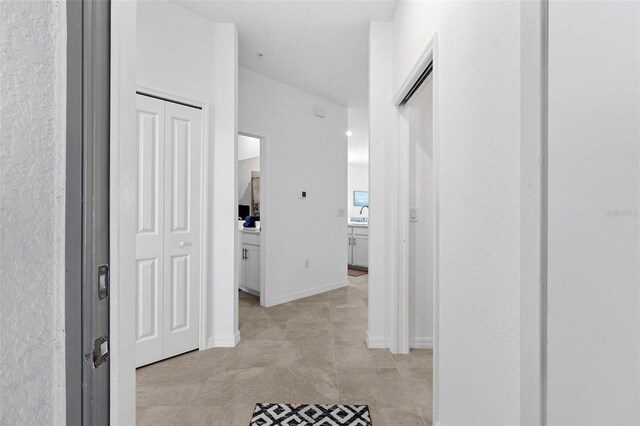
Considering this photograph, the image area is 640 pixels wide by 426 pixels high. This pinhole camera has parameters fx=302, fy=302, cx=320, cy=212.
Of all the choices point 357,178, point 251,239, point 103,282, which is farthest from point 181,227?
point 357,178

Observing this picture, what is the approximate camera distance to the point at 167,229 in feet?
7.70

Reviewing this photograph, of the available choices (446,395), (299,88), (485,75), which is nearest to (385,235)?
(446,395)

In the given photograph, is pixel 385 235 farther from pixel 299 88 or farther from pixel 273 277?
pixel 299 88

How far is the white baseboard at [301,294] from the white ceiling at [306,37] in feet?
8.89

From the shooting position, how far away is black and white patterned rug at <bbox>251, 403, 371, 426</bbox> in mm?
1646

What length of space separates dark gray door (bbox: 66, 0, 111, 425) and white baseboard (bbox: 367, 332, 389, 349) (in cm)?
228

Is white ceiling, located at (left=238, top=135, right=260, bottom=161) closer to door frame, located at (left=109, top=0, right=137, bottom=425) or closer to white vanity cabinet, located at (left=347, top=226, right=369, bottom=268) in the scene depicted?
white vanity cabinet, located at (left=347, top=226, right=369, bottom=268)

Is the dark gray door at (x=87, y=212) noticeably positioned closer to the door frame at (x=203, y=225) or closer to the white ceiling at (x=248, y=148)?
the door frame at (x=203, y=225)

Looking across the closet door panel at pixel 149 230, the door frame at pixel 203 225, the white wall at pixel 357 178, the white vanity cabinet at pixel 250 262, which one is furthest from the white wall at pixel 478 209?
the white wall at pixel 357 178

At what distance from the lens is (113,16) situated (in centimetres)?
56

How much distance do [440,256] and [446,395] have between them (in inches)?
25.5

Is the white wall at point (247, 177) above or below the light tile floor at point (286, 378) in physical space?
above

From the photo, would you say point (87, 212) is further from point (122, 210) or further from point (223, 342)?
point (223, 342)

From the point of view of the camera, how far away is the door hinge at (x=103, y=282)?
0.53 meters
